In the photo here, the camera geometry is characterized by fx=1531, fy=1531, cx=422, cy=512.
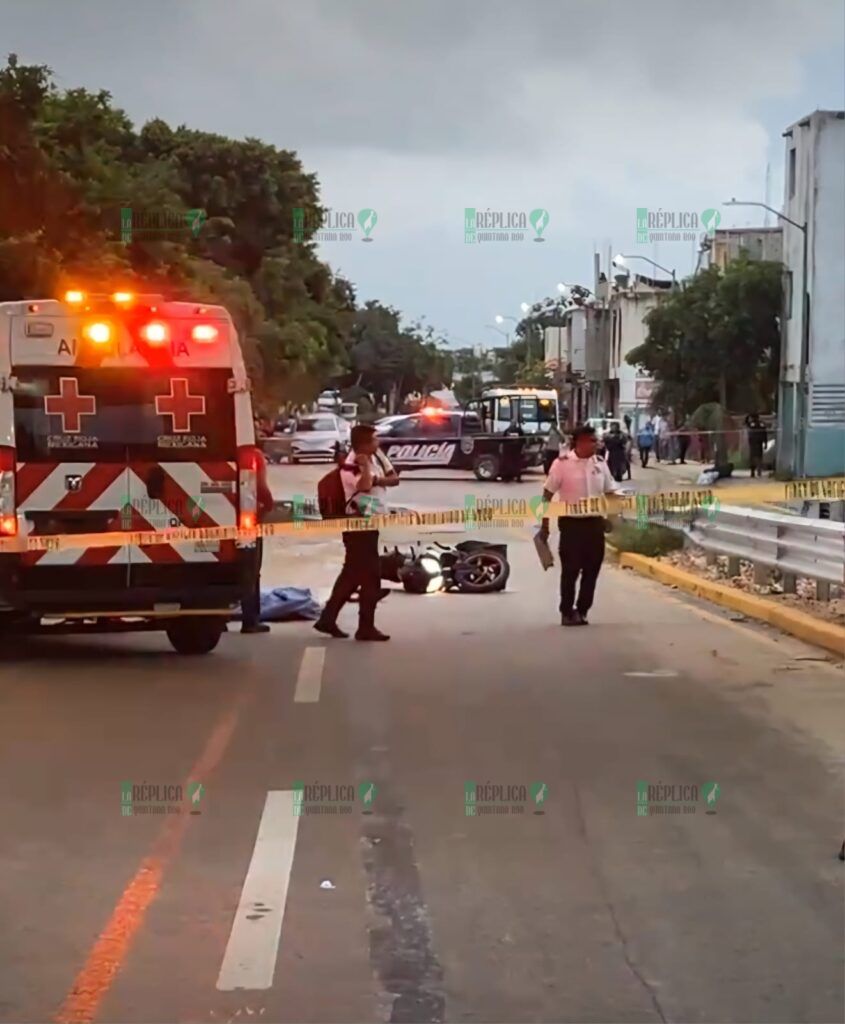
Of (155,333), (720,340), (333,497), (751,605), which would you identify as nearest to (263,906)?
(155,333)

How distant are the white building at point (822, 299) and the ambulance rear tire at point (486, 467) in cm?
762

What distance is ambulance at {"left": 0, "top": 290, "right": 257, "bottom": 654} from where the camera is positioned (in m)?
10.9

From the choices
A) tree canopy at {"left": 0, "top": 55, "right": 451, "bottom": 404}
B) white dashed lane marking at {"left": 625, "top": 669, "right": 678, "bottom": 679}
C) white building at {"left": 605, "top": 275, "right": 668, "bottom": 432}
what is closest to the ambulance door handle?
white dashed lane marking at {"left": 625, "top": 669, "right": 678, "bottom": 679}

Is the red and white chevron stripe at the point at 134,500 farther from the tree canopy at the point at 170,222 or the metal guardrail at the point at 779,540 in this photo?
the tree canopy at the point at 170,222

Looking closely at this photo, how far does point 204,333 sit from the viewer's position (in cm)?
1130

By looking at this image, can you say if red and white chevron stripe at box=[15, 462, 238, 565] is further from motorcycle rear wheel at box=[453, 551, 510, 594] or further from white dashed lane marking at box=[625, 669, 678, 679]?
motorcycle rear wheel at box=[453, 551, 510, 594]

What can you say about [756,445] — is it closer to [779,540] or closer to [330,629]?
[779,540]

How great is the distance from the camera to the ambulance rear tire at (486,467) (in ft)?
134

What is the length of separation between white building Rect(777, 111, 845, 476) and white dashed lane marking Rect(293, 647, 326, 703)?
28.6 metres

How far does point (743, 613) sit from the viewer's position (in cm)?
1488

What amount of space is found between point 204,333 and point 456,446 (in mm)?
30430

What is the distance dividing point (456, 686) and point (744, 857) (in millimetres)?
4286

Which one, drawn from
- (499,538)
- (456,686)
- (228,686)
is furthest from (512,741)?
(499,538)

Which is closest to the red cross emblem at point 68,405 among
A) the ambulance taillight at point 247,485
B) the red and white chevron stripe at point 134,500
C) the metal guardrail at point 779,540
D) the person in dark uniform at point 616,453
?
the red and white chevron stripe at point 134,500
